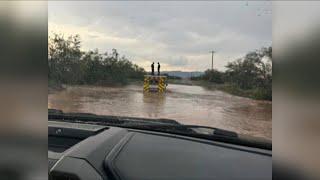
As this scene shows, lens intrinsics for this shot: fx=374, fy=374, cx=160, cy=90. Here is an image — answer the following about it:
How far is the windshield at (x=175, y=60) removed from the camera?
2.32 ft

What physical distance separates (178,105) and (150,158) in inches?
8.3

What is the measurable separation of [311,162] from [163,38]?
426 mm

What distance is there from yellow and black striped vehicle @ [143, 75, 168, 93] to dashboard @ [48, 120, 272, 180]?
170mm

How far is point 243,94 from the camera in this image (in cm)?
79

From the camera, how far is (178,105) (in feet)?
3.75

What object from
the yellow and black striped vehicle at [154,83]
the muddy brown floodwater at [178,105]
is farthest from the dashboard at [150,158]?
the yellow and black striped vehicle at [154,83]

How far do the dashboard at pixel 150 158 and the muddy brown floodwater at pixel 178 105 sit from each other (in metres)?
0.07

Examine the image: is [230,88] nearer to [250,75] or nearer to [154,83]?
[250,75]

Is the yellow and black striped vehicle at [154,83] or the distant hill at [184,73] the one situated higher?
the distant hill at [184,73]

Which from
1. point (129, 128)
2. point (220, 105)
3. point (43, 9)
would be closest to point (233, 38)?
point (220, 105)

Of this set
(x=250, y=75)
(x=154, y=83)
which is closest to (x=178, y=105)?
(x=154, y=83)

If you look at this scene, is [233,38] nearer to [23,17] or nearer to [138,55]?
[138,55]

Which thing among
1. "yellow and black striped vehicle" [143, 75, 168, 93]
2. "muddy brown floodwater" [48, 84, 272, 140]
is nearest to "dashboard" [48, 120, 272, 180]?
"muddy brown floodwater" [48, 84, 272, 140]

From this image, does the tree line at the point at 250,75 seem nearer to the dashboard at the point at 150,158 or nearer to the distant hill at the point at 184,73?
the distant hill at the point at 184,73
